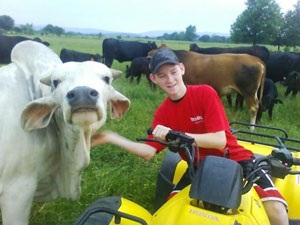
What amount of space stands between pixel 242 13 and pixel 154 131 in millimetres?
39016

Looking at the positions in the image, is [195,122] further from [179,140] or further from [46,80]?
[46,80]

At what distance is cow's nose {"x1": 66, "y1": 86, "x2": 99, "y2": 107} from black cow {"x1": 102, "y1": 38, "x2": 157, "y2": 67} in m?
14.5

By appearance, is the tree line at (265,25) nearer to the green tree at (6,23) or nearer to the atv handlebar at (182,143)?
the green tree at (6,23)

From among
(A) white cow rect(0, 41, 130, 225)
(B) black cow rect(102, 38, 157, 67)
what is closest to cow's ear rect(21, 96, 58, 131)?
(A) white cow rect(0, 41, 130, 225)

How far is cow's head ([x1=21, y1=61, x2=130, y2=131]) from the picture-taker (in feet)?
5.92

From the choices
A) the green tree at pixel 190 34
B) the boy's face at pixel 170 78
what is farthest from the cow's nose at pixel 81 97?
the green tree at pixel 190 34

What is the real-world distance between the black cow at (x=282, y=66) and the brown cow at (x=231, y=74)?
457cm

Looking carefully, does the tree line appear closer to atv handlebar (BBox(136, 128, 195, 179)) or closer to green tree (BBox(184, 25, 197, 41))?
atv handlebar (BBox(136, 128, 195, 179))

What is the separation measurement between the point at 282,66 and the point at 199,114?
33.9 feet

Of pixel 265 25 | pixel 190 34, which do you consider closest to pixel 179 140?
pixel 265 25

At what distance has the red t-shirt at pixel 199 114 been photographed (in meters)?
2.30

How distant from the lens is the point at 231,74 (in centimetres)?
731

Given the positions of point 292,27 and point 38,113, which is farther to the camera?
point 292,27

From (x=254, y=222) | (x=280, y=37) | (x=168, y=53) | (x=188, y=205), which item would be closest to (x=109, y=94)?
(x=168, y=53)
